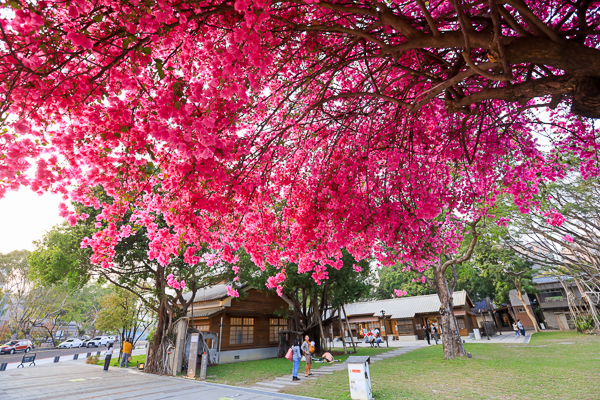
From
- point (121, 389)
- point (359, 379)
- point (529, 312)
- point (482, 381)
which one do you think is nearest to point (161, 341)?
point (121, 389)

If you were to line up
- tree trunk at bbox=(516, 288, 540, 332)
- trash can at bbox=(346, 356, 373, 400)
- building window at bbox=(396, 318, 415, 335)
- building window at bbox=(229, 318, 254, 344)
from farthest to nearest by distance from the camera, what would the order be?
1. tree trunk at bbox=(516, 288, 540, 332)
2. building window at bbox=(396, 318, 415, 335)
3. building window at bbox=(229, 318, 254, 344)
4. trash can at bbox=(346, 356, 373, 400)

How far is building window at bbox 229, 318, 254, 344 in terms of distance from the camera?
1950 cm

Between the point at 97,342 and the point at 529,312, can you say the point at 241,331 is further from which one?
the point at 529,312

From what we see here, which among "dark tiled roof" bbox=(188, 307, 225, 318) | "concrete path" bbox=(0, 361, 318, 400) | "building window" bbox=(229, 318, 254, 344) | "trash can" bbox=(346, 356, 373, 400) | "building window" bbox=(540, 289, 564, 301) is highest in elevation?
"building window" bbox=(540, 289, 564, 301)

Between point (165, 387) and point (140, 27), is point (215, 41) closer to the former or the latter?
point (140, 27)

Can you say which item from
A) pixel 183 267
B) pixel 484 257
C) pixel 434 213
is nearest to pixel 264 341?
pixel 183 267

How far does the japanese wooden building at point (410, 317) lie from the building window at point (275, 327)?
833cm

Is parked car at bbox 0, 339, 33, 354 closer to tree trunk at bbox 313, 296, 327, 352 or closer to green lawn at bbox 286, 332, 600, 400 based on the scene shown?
tree trunk at bbox 313, 296, 327, 352

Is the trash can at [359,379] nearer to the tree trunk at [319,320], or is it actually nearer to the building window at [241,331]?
the tree trunk at [319,320]

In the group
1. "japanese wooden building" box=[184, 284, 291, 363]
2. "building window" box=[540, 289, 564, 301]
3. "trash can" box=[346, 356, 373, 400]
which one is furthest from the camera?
"building window" box=[540, 289, 564, 301]

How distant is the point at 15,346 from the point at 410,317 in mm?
40160

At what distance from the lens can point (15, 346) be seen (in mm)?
27859

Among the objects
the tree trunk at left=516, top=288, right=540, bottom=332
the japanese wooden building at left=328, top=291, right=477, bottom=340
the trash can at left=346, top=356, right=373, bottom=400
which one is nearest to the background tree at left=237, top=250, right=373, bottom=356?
the trash can at left=346, top=356, right=373, bottom=400

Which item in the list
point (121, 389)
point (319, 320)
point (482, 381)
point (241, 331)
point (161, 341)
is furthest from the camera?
point (241, 331)
